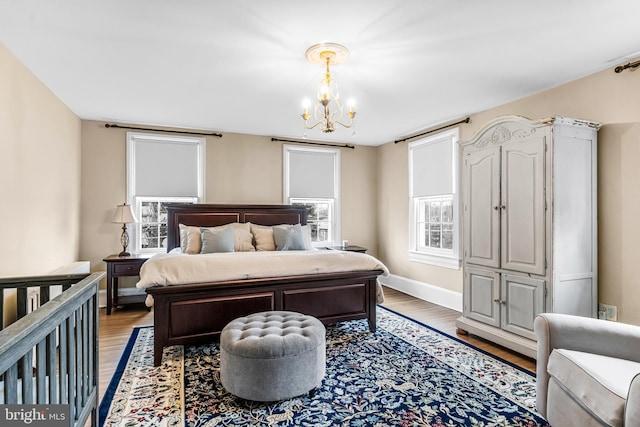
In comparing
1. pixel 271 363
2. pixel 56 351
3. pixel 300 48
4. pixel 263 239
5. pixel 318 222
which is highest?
pixel 300 48

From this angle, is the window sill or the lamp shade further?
the window sill

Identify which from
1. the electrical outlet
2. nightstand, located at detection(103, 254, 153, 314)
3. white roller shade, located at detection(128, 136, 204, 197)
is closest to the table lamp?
nightstand, located at detection(103, 254, 153, 314)

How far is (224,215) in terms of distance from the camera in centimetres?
499

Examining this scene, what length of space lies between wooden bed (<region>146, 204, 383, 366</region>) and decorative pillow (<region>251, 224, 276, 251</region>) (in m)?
1.26

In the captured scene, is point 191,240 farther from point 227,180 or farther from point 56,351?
point 56,351

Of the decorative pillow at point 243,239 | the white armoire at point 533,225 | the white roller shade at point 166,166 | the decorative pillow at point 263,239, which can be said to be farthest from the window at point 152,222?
the white armoire at point 533,225

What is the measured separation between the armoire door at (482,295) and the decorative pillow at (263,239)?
2.38 meters

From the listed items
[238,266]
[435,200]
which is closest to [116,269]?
[238,266]

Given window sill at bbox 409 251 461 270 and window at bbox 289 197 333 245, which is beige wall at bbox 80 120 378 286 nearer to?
window at bbox 289 197 333 245

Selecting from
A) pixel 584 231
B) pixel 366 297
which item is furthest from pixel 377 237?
pixel 584 231

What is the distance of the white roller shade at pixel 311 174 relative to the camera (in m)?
5.68

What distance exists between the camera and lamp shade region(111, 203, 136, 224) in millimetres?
4348

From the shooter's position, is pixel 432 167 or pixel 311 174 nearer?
pixel 432 167

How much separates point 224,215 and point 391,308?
2.68 meters
